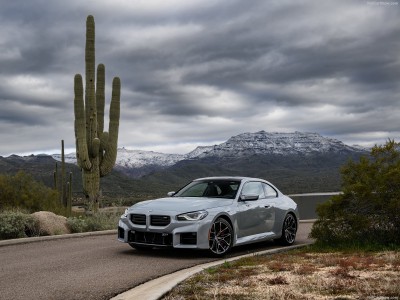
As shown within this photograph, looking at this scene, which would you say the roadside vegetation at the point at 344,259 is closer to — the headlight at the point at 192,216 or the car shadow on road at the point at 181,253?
the car shadow on road at the point at 181,253

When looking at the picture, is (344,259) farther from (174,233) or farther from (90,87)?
(90,87)

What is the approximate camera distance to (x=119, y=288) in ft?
25.3

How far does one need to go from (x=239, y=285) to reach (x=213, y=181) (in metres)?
5.01

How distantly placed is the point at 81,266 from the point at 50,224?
5.61 metres

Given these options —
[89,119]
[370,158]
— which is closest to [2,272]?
[370,158]

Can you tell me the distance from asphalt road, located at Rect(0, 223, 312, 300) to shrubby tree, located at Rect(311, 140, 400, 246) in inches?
59.3

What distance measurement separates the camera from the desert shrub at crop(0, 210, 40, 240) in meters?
14.1

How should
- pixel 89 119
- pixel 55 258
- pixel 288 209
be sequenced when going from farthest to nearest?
pixel 89 119 → pixel 288 209 → pixel 55 258

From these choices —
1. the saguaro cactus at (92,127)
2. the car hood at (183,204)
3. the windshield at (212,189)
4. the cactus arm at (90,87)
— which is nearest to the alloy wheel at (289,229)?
the windshield at (212,189)

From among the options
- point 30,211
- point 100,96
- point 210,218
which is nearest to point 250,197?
point 210,218

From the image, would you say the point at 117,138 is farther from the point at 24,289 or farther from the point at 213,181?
the point at 24,289

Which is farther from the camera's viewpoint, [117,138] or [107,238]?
[117,138]

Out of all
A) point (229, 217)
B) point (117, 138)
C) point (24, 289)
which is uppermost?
point (117, 138)

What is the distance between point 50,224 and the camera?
15.0 metres
